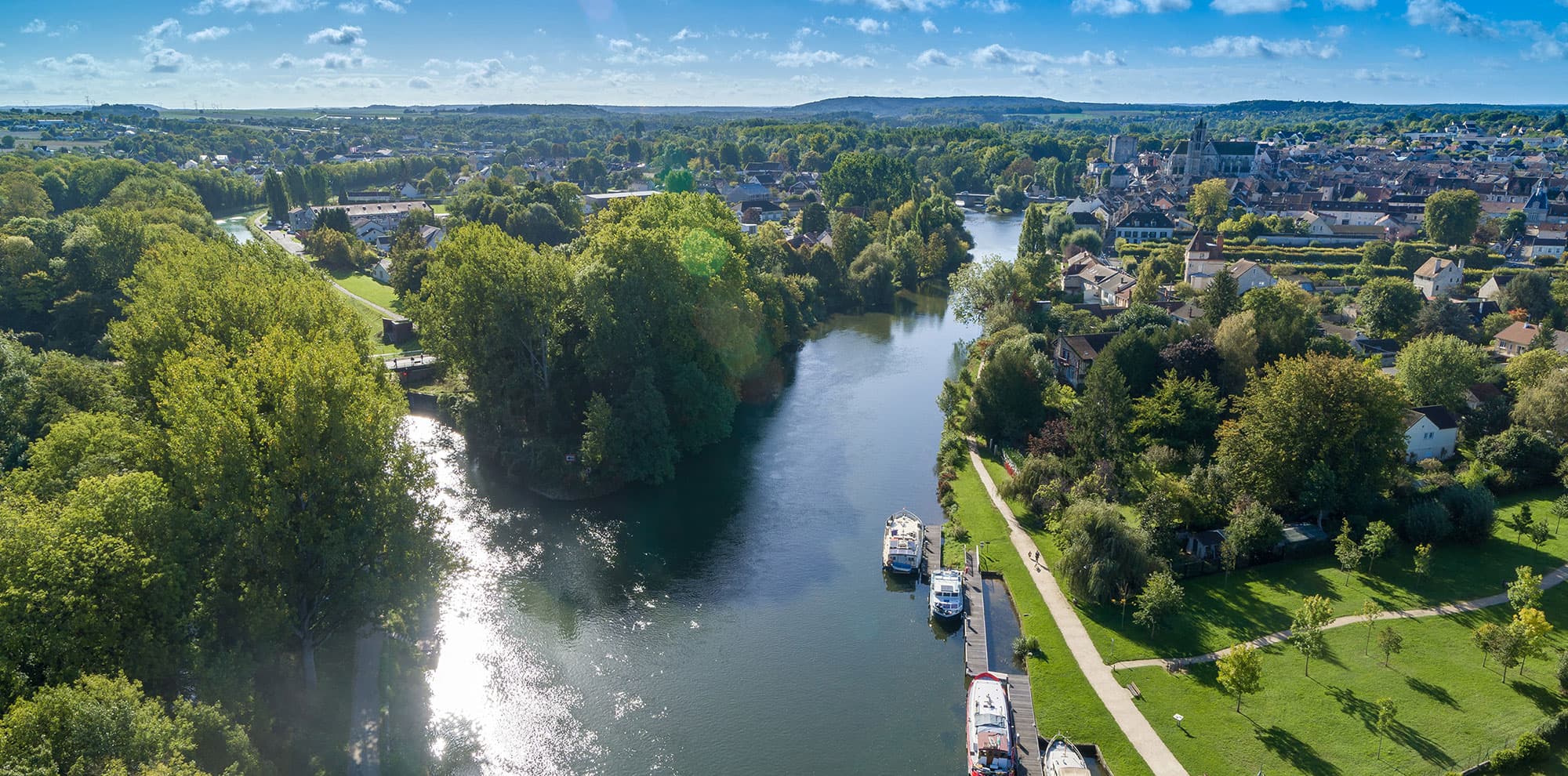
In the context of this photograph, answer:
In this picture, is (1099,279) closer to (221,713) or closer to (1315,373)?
(1315,373)

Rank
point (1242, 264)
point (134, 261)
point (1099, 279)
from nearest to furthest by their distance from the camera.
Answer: point (134, 261) < point (1242, 264) < point (1099, 279)

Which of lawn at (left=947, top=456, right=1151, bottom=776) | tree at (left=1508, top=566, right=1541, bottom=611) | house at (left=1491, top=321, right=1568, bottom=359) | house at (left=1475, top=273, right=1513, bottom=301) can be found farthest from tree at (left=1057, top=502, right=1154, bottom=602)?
house at (left=1475, top=273, right=1513, bottom=301)

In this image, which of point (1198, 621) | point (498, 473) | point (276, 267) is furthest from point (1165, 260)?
point (276, 267)

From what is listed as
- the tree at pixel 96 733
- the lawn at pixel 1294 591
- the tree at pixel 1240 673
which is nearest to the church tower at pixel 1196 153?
the lawn at pixel 1294 591

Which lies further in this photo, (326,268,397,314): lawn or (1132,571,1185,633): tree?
(326,268,397,314): lawn

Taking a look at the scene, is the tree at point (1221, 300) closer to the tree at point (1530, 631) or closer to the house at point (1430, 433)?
the house at point (1430, 433)

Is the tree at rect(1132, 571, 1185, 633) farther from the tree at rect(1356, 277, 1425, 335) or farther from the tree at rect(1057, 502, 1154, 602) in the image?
the tree at rect(1356, 277, 1425, 335)

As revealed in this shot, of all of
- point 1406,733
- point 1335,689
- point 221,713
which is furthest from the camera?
point 1335,689
